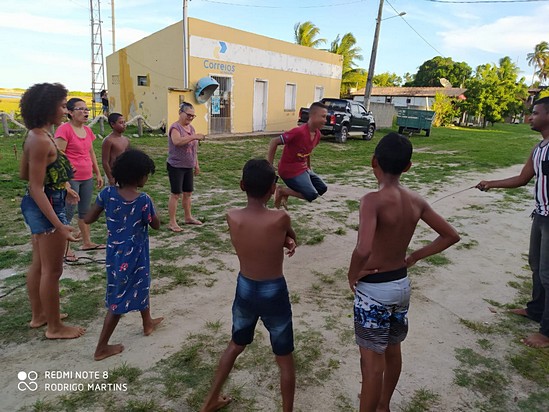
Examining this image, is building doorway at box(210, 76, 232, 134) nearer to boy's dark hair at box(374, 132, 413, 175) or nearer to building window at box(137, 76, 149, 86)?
building window at box(137, 76, 149, 86)

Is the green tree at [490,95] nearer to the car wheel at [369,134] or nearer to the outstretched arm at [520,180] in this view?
the car wheel at [369,134]

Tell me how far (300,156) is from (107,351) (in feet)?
11.0

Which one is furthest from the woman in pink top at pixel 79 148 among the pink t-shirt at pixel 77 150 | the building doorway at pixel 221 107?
the building doorway at pixel 221 107

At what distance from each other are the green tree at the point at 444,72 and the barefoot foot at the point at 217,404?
57709 mm

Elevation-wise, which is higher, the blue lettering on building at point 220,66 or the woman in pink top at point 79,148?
the blue lettering on building at point 220,66

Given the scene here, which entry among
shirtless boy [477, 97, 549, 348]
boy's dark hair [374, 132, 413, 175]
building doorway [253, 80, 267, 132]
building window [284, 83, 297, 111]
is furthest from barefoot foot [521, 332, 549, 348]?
building window [284, 83, 297, 111]

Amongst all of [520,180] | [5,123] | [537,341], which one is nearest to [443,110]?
[5,123]

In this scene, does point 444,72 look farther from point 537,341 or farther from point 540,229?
point 537,341

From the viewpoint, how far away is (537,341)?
124 inches

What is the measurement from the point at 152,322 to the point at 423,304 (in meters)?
2.46

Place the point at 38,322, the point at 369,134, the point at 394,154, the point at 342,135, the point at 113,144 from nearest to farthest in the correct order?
1. the point at 394,154
2. the point at 38,322
3. the point at 113,144
4. the point at 342,135
5. the point at 369,134

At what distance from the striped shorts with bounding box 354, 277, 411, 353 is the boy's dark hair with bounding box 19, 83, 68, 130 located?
2.40 m

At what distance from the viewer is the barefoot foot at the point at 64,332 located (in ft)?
9.75

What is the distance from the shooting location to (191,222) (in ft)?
19.1
